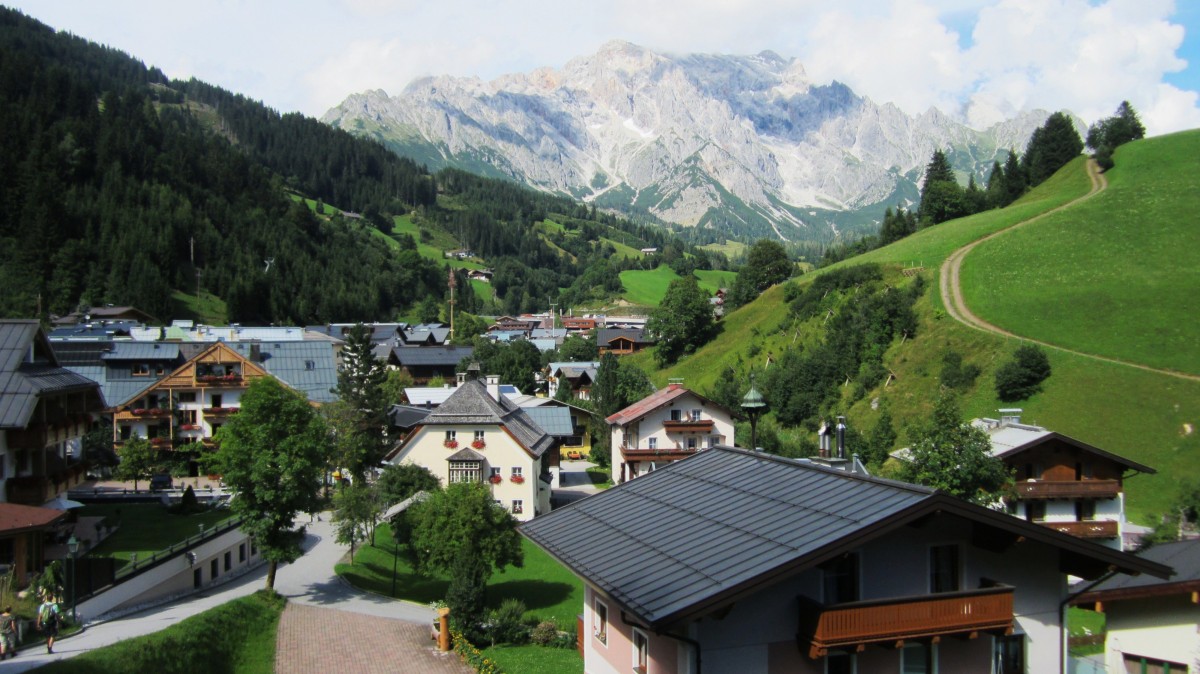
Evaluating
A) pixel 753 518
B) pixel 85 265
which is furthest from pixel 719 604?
pixel 85 265

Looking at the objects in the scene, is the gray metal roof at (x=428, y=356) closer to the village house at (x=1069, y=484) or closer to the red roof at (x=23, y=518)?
the village house at (x=1069, y=484)

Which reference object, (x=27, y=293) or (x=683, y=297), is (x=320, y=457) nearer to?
(x=683, y=297)

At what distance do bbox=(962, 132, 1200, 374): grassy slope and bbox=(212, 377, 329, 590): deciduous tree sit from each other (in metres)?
58.1

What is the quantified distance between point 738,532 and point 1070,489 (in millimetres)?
35437

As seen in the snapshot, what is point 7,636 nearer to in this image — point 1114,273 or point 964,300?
point 964,300

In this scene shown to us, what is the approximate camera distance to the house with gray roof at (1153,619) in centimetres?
1845

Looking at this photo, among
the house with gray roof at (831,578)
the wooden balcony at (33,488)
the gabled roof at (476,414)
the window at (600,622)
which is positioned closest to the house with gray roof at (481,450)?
the gabled roof at (476,414)

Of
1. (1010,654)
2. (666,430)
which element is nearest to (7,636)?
(1010,654)

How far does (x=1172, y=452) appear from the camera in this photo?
161 ft

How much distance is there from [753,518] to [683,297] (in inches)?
3808

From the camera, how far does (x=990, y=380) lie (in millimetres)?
63656

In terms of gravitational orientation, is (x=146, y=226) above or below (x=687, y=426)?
above

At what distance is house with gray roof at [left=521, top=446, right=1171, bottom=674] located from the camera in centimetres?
1222

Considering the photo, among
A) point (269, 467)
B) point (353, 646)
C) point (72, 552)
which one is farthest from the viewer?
point (269, 467)
